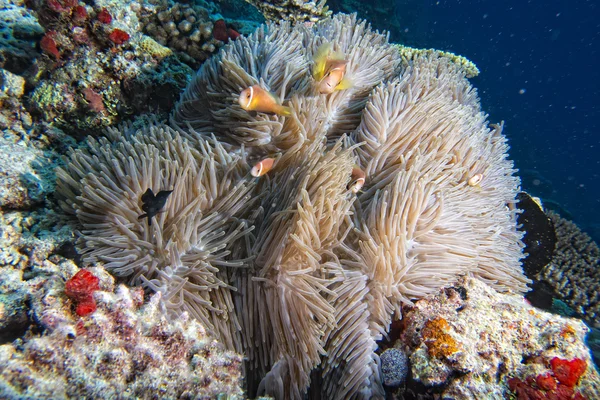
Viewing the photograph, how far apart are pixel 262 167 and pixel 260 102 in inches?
19.9

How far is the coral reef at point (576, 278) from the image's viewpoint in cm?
591

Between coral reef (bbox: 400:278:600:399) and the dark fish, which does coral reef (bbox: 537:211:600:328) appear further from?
coral reef (bbox: 400:278:600:399)

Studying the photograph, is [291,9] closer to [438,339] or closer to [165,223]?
[165,223]

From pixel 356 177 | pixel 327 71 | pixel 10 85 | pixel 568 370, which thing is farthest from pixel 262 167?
pixel 10 85

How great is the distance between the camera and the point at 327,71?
279 cm

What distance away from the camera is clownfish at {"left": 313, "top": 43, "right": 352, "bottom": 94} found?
2.75 metres

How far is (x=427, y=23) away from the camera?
150ft

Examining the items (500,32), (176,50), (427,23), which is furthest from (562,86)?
(176,50)

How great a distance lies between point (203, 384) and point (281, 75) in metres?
2.52

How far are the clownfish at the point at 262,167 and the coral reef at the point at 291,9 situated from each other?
440 centimetres

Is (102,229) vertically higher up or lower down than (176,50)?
lower down

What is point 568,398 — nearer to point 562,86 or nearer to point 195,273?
point 195,273

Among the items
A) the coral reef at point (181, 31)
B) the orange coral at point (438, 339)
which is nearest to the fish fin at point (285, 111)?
the orange coral at point (438, 339)

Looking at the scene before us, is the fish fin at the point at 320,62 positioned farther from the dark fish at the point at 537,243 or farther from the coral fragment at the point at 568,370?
the dark fish at the point at 537,243
